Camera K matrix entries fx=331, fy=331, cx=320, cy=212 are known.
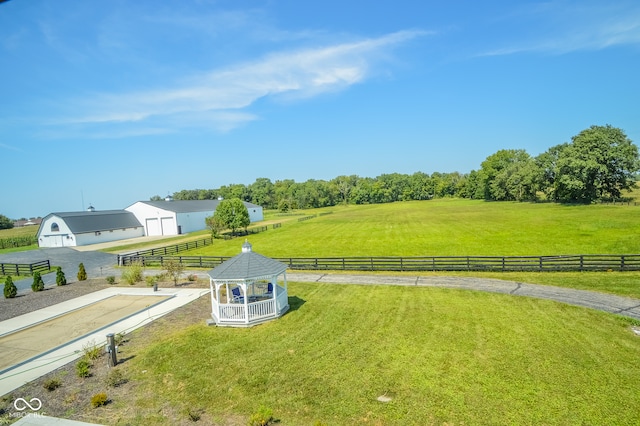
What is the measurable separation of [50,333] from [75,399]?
7.02 meters

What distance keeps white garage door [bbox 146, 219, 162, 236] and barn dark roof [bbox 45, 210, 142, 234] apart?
5.34 ft

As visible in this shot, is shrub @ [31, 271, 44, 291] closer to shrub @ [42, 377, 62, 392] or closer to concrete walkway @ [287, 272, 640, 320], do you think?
shrub @ [42, 377, 62, 392]

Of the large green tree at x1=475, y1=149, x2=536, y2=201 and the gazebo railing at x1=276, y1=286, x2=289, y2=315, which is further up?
the large green tree at x1=475, y1=149, x2=536, y2=201

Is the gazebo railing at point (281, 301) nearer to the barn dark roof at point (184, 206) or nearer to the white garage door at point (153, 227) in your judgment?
the barn dark roof at point (184, 206)

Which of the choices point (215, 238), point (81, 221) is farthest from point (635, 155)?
point (81, 221)

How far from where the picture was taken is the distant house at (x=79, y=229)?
4572 cm

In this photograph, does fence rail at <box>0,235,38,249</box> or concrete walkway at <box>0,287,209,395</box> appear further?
fence rail at <box>0,235,38,249</box>

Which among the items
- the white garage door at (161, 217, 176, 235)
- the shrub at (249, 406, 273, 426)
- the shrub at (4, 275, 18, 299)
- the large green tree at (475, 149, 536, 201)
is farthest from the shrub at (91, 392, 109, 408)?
the large green tree at (475, 149, 536, 201)

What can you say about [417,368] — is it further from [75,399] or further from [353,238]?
[353,238]

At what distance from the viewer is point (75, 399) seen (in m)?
9.06

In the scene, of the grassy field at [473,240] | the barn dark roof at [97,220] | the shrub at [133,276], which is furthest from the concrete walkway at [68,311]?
the barn dark roof at [97,220]

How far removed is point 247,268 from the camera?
48.4 ft

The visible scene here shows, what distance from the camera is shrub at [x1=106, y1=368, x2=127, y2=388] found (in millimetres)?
9801

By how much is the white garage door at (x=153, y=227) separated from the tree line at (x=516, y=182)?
51474mm
